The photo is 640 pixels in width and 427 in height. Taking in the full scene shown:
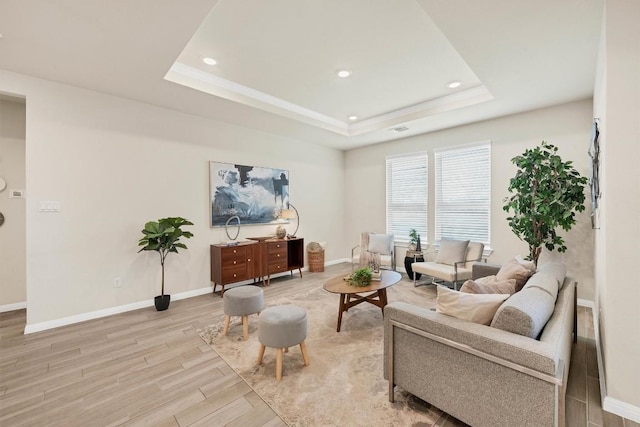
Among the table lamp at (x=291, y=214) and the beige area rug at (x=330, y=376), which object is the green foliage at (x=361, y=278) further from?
the table lamp at (x=291, y=214)

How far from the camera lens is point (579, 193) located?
359 centimetres

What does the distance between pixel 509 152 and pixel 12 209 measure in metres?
7.61

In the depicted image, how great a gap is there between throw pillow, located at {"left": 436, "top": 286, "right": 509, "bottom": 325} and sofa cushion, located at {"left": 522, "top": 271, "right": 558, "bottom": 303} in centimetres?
40

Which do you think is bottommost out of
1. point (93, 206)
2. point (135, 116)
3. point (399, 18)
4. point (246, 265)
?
point (246, 265)

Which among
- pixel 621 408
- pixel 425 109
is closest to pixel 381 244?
pixel 425 109

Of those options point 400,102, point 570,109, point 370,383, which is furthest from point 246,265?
point 570,109

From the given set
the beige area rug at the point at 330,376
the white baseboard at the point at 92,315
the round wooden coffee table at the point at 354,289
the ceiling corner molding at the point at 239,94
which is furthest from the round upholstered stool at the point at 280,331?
the ceiling corner molding at the point at 239,94

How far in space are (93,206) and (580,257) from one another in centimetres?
671

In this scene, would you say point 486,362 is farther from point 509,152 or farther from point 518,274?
point 509,152

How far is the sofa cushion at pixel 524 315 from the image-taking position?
156 cm

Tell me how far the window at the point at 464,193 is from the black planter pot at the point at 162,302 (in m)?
4.80

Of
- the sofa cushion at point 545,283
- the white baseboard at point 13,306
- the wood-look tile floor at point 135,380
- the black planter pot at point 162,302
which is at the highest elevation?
the sofa cushion at point 545,283

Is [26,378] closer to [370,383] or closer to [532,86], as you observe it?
[370,383]

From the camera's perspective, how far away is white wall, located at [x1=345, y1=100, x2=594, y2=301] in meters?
3.95
